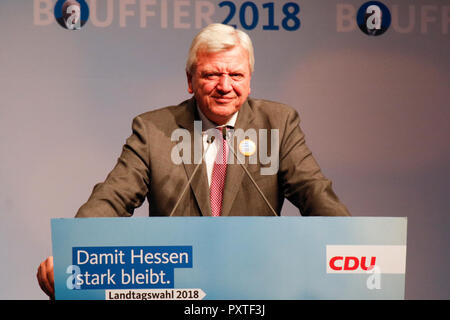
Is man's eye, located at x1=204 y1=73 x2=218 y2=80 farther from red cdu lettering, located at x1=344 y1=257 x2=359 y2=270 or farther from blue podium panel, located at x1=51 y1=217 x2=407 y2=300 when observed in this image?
red cdu lettering, located at x1=344 y1=257 x2=359 y2=270

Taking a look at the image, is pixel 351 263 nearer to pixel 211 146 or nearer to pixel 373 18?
pixel 211 146

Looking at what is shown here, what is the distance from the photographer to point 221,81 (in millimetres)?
2096

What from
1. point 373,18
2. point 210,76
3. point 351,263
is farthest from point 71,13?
point 351,263

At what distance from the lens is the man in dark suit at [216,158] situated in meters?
2.01

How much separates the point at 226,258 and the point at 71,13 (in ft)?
6.33

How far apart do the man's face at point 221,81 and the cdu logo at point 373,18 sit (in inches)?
40.7

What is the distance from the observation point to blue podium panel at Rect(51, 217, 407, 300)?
1357 millimetres

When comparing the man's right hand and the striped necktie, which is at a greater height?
the striped necktie

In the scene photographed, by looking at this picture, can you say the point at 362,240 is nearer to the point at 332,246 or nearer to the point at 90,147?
the point at 332,246

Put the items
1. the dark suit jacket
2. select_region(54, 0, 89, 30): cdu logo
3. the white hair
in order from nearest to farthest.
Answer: the dark suit jacket
the white hair
select_region(54, 0, 89, 30): cdu logo

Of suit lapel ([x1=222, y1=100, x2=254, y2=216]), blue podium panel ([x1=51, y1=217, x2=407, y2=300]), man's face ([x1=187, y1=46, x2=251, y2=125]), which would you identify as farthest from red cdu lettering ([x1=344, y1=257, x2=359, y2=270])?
man's face ([x1=187, y1=46, x2=251, y2=125])

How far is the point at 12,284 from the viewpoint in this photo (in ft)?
9.66
